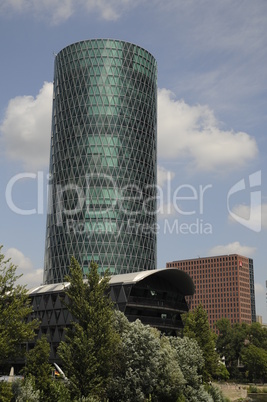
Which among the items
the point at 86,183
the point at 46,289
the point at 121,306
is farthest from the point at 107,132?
the point at 121,306

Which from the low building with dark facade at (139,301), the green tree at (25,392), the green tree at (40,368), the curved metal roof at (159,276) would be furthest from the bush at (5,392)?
the curved metal roof at (159,276)

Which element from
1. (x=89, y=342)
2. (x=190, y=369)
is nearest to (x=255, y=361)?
(x=190, y=369)

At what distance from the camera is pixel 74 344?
6512cm

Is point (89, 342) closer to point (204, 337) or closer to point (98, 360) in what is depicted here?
point (98, 360)

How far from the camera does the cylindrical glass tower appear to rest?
176 meters

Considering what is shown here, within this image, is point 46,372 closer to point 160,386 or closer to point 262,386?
point 160,386

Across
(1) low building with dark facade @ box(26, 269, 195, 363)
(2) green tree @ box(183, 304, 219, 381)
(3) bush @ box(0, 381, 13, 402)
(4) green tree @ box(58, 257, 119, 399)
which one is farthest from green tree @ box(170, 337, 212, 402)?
(3) bush @ box(0, 381, 13, 402)

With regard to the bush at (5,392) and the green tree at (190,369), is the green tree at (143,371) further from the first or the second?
the bush at (5,392)

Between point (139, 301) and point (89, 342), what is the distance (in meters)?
55.2

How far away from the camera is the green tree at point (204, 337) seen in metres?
108

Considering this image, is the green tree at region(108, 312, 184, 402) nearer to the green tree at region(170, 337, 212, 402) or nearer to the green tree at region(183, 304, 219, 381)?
the green tree at region(170, 337, 212, 402)

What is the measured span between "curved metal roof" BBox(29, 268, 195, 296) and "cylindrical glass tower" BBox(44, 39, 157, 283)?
140ft

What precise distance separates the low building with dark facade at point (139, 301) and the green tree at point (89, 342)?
44.6 m

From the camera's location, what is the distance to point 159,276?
417 feet
